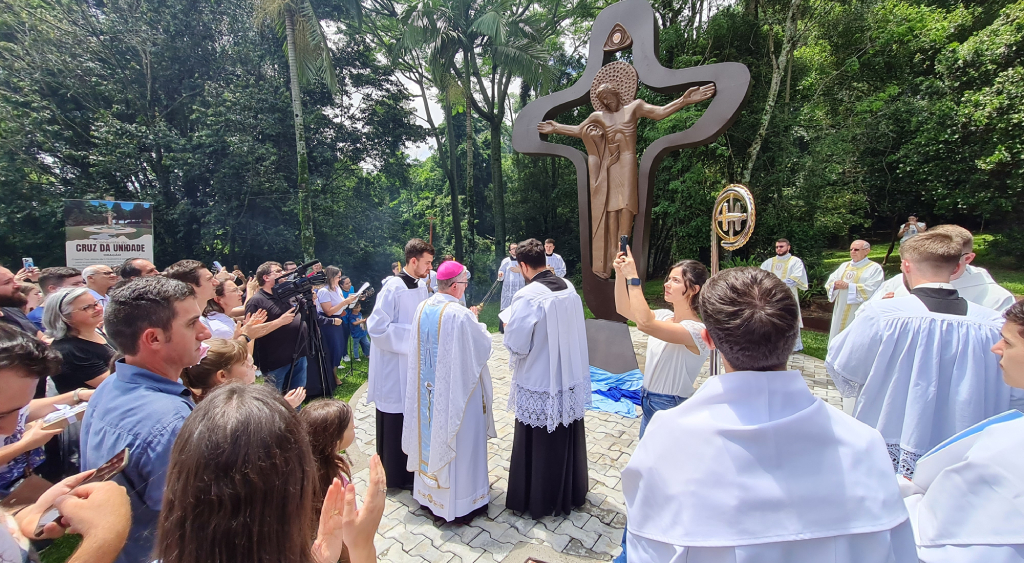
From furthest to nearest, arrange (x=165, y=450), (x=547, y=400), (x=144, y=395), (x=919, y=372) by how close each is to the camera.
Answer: (x=547, y=400)
(x=919, y=372)
(x=144, y=395)
(x=165, y=450)

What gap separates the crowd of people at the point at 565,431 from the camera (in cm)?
106

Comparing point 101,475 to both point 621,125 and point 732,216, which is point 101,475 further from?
point 621,125

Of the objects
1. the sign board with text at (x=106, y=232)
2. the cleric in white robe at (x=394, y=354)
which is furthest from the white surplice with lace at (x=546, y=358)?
the sign board with text at (x=106, y=232)

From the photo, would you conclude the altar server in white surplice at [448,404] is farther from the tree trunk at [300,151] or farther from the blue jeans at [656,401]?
the tree trunk at [300,151]

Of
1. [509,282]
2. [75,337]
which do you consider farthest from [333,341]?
[509,282]

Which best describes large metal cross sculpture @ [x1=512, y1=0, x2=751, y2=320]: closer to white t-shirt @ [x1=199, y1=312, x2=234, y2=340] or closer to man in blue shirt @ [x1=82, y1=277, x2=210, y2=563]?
white t-shirt @ [x1=199, y1=312, x2=234, y2=340]

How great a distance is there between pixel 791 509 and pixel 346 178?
62.1 feet

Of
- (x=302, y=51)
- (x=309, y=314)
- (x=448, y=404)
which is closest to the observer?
(x=448, y=404)

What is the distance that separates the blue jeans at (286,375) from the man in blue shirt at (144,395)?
3.29 metres

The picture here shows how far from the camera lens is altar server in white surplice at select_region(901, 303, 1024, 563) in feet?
3.80

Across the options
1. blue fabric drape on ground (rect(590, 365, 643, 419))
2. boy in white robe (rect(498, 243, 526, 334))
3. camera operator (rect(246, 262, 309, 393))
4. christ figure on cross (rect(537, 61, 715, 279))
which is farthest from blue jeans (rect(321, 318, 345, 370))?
christ figure on cross (rect(537, 61, 715, 279))

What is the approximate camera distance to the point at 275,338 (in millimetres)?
4848

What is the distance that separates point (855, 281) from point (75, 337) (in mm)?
9353

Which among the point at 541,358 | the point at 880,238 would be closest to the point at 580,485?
the point at 541,358
